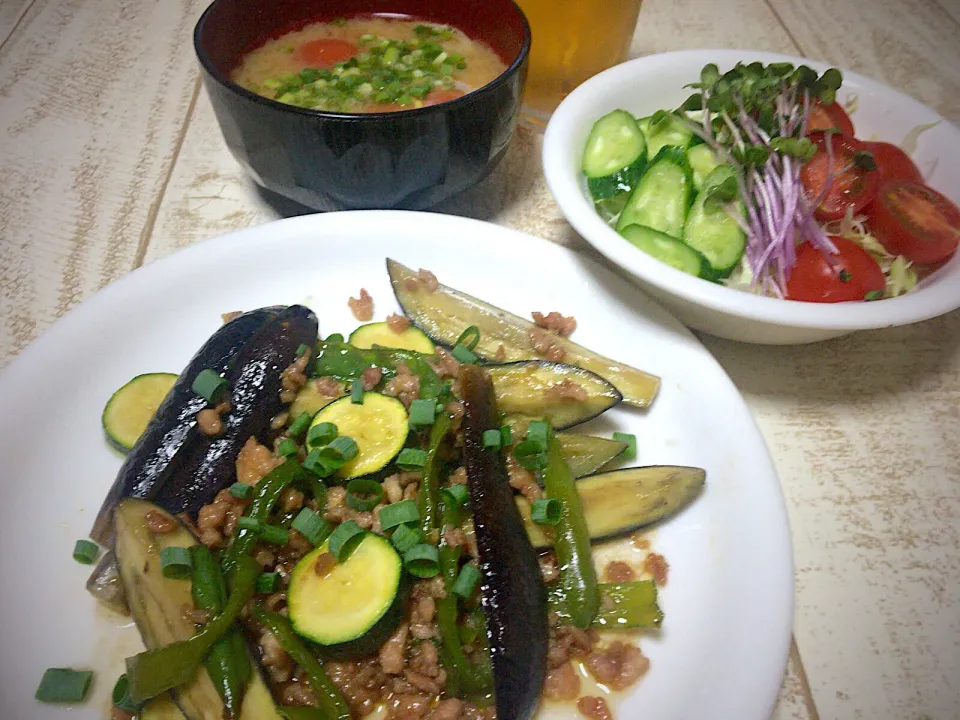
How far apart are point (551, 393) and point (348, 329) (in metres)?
0.62

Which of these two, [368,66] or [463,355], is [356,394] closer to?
[463,355]

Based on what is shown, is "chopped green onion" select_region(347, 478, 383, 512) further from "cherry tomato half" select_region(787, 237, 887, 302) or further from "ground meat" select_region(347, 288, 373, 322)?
"cherry tomato half" select_region(787, 237, 887, 302)

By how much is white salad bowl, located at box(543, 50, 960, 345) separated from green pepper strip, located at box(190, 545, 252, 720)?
1121 mm

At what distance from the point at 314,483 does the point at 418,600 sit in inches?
13.3

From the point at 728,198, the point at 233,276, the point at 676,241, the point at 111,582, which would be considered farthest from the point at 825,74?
the point at 111,582

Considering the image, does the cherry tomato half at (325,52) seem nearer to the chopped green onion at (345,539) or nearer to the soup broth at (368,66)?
the soup broth at (368,66)

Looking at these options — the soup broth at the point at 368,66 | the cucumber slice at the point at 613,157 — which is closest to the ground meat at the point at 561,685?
the cucumber slice at the point at 613,157

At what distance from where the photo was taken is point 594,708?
119cm

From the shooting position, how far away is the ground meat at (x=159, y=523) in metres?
1.25

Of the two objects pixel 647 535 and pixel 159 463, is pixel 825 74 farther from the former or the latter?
pixel 159 463

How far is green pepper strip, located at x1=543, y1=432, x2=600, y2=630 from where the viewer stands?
1.28m

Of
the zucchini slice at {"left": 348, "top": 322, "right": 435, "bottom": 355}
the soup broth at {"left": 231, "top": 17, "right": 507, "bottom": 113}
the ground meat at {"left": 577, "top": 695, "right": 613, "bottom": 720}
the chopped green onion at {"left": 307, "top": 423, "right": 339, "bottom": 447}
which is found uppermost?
the soup broth at {"left": 231, "top": 17, "right": 507, "bottom": 113}

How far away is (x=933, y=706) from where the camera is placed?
4.28 feet

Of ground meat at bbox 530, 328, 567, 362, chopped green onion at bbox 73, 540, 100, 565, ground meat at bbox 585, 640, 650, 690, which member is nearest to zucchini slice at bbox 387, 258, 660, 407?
ground meat at bbox 530, 328, 567, 362
